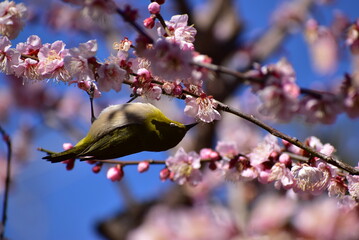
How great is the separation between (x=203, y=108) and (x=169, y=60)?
0.95 ft

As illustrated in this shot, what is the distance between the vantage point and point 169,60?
47.1 inches

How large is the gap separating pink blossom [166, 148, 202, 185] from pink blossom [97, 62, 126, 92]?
1.67 ft

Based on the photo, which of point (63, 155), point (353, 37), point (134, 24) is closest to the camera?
point (134, 24)

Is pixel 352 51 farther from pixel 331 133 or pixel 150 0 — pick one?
pixel 331 133

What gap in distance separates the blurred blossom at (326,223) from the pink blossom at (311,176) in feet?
1.42

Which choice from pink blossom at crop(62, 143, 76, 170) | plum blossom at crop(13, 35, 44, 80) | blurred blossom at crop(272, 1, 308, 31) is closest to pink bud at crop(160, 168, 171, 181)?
pink blossom at crop(62, 143, 76, 170)

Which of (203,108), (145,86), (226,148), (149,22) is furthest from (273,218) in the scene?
(149,22)

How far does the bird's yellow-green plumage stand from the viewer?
5.21 feet

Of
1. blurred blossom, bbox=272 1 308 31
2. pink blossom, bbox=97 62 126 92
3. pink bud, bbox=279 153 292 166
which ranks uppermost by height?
blurred blossom, bbox=272 1 308 31

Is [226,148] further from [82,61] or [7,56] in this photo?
[7,56]

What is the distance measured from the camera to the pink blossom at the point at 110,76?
4.19 feet

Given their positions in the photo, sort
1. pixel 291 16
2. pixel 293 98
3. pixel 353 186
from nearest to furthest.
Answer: pixel 353 186 < pixel 293 98 < pixel 291 16

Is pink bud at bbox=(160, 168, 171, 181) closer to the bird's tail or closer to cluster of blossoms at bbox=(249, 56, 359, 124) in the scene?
the bird's tail

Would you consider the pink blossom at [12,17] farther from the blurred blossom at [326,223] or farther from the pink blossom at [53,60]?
the blurred blossom at [326,223]
